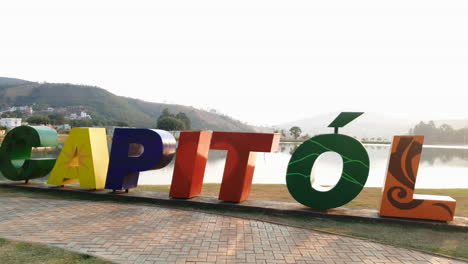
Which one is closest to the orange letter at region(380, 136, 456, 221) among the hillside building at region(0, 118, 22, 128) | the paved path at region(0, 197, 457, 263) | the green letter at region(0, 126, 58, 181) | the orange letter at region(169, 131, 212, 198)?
the paved path at region(0, 197, 457, 263)

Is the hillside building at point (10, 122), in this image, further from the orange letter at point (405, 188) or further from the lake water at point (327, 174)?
the orange letter at point (405, 188)

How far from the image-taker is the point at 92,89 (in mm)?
172375

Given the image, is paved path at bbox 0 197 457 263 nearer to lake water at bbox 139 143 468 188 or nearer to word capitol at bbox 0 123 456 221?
word capitol at bbox 0 123 456 221

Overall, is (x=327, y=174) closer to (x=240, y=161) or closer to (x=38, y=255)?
(x=240, y=161)

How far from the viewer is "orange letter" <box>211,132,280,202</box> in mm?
8461

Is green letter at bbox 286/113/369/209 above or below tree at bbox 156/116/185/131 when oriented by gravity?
below

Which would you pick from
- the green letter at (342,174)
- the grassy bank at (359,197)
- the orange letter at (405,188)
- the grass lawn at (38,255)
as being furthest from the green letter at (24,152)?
the orange letter at (405,188)

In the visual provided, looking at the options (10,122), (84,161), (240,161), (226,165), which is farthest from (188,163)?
(10,122)

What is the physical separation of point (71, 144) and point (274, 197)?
6.48 meters

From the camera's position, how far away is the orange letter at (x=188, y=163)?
350 inches

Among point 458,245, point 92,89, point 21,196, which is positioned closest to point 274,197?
point 458,245

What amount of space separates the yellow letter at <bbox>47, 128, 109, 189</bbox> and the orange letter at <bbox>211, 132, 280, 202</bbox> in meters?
4.03

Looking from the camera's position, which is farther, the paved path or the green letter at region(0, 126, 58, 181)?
the green letter at region(0, 126, 58, 181)

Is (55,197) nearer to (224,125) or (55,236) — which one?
(55,236)
